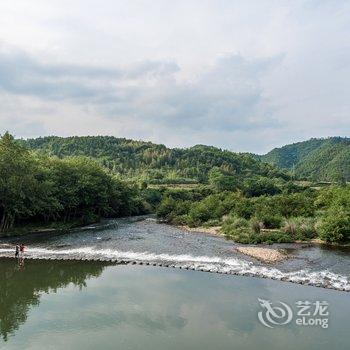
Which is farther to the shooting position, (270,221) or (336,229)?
(270,221)

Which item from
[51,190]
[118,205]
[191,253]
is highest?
[51,190]

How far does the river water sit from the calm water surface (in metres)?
2.67

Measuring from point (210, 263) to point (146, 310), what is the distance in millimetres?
13885

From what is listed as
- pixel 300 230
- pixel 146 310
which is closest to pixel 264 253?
pixel 300 230

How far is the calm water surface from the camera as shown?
71.7 ft

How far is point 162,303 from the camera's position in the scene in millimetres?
28000

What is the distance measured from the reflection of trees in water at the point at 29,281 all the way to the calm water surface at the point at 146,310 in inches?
2.9

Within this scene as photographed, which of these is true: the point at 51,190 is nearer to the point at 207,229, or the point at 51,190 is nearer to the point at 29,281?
the point at 207,229

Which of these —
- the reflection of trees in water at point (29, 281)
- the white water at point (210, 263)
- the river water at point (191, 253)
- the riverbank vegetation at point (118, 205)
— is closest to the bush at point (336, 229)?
the riverbank vegetation at point (118, 205)

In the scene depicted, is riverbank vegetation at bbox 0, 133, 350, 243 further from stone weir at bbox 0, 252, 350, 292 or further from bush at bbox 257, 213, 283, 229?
stone weir at bbox 0, 252, 350, 292

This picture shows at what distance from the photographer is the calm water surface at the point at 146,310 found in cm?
2184

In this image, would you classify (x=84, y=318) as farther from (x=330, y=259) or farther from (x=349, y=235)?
(x=349, y=235)

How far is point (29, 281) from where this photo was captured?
3359cm

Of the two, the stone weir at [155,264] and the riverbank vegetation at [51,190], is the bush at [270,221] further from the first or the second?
the riverbank vegetation at [51,190]
